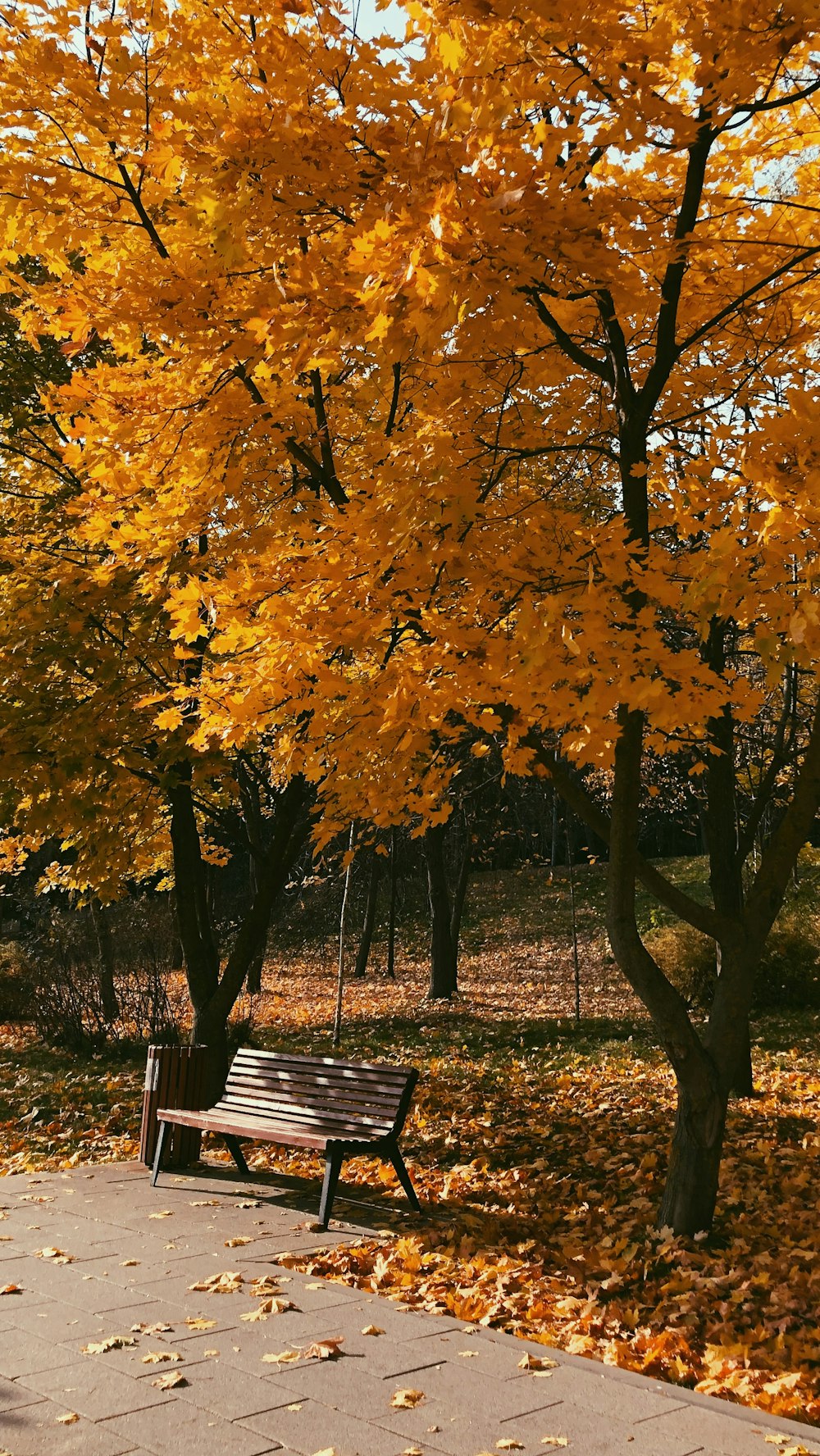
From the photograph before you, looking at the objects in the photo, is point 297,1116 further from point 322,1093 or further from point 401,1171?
point 401,1171

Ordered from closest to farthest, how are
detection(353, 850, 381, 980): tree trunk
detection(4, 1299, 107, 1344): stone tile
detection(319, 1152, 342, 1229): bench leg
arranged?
detection(4, 1299, 107, 1344): stone tile
detection(319, 1152, 342, 1229): bench leg
detection(353, 850, 381, 980): tree trunk

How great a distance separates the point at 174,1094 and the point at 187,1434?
4044 millimetres

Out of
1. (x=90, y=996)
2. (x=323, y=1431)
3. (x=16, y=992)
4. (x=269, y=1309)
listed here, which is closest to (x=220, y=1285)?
(x=269, y=1309)

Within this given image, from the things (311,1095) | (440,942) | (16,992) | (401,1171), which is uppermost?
(440,942)

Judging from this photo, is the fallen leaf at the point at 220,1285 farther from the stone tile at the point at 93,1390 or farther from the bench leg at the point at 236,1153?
the bench leg at the point at 236,1153

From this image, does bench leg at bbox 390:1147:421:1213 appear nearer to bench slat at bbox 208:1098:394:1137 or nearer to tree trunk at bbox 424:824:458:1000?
bench slat at bbox 208:1098:394:1137

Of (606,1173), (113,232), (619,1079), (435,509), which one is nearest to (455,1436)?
(435,509)

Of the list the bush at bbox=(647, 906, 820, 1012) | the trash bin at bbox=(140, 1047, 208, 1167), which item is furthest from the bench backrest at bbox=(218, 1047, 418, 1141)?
the bush at bbox=(647, 906, 820, 1012)

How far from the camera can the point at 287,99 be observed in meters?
4.12

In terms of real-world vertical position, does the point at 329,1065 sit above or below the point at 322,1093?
above

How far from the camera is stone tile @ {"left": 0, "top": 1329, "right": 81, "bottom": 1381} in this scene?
11.7 feet

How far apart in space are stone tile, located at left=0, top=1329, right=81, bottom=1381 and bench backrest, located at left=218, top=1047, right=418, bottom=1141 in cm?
196

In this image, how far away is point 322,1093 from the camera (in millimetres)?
6371

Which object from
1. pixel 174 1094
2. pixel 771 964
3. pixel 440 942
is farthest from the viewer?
pixel 440 942
